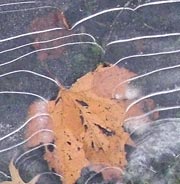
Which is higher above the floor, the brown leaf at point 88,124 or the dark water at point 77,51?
the dark water at point 77,51

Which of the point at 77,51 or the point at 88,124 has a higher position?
the point at 77,51

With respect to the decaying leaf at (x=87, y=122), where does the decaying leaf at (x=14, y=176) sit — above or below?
below

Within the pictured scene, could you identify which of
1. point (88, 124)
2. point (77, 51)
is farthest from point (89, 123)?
point (77, 51)

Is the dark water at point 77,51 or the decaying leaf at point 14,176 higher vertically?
the dark water at point 77,51

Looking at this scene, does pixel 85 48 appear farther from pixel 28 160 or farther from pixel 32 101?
pixel 28 160

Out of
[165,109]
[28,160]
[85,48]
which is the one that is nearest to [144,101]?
[165,109]

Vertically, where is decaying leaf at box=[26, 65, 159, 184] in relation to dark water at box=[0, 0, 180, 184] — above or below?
below

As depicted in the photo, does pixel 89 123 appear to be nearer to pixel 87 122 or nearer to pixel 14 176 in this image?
pixel 87 122

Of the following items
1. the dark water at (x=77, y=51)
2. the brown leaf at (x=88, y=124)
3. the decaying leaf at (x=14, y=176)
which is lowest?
the decaying leaf at (x=14, y=176)
